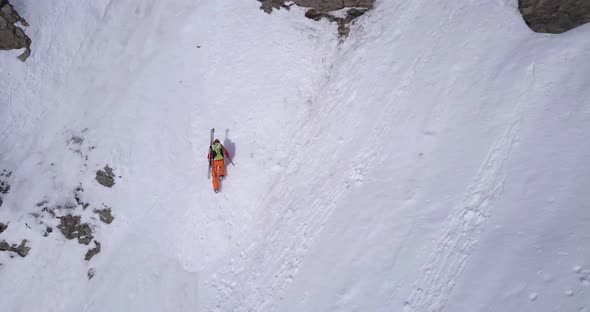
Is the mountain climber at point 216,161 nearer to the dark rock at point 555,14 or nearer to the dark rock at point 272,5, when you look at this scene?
the dark rock at point 272,5

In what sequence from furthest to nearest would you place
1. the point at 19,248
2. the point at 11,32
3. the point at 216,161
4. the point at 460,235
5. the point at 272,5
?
the point at 272,5 < the point at 11,32 < the point at 19,248 < the point at 216,161 < the point at 460,235

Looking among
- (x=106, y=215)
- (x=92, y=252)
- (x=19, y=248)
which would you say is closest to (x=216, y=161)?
(x=106, y=215)

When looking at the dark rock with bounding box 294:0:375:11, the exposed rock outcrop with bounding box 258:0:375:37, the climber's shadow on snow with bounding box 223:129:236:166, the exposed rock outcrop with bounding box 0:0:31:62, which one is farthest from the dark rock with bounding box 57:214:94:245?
the dark rock with bounding box 294:0:375:11

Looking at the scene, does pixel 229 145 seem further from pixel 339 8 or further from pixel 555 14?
pixel 555 14

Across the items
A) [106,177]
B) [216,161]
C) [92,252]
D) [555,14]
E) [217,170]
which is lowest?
[92,252]

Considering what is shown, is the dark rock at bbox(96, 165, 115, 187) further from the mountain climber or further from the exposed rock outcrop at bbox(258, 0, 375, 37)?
the exposed rock outcrop at bbox(258, 0, 375, 37)

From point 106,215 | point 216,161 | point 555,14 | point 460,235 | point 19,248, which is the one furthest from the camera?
point 106,215

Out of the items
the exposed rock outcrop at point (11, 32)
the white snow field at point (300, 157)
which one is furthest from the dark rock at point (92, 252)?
the exposed rock outcrop at point (11, 32)
